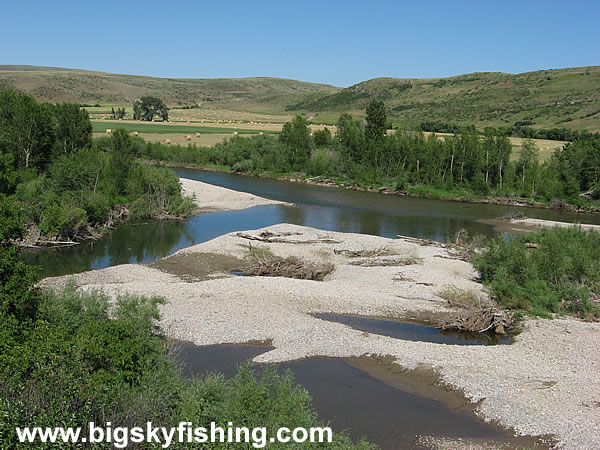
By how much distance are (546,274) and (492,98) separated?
351 ft

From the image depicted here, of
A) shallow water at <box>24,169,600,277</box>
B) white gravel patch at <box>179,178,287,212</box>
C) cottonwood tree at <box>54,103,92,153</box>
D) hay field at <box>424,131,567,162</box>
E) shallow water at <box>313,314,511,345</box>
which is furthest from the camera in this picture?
hay field at <box>424,131,567,162</box>

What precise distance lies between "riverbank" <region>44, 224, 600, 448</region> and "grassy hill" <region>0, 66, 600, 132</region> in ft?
228

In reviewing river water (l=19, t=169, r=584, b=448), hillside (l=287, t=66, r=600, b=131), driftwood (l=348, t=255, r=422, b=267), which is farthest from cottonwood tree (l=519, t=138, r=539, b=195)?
hillside (l=287, t=66, r=600, b=131)

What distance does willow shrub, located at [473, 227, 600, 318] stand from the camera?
25516 mm

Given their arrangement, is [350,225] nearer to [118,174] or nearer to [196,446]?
[118,174]

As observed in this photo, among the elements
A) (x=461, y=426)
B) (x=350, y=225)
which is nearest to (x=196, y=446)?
(x=461, y=426)

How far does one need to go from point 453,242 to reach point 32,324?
31036 mm

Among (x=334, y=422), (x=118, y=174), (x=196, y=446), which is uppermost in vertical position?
(x=118, y=174)

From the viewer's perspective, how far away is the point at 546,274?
27703 mm

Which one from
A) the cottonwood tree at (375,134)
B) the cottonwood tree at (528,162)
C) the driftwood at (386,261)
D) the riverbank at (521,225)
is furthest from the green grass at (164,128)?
the driftwood at (386,261)

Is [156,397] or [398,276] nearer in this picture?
[156,397]

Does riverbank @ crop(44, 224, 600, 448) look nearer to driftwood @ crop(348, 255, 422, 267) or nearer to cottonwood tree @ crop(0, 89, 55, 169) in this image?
driftwood @ crop(348, 255, 422, 267)

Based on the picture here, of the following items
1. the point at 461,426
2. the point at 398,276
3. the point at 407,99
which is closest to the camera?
Answer: the point at 461,426

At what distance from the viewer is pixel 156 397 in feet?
41.5
